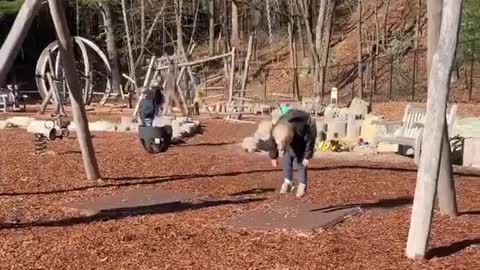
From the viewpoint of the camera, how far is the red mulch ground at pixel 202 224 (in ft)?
22.2

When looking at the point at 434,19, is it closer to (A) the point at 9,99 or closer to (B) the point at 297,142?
(B) the point at 297,142

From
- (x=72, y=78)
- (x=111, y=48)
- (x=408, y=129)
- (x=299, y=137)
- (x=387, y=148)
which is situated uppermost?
(x=111, y=48)

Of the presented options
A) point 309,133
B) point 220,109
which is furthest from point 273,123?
point 220,109

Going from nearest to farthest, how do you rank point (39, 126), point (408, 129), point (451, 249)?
point (451, 249) < point (408, 129) < point (39, 126)

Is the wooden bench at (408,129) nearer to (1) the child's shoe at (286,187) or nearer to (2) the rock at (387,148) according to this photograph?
(2) the rock at (387,148)

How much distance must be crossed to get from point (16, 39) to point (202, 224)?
8.88 feet

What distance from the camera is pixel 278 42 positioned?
5241 centimetres

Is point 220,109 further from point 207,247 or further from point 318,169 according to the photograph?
point 207,247

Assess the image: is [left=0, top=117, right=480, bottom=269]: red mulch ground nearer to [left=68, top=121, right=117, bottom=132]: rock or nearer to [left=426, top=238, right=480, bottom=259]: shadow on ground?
[left=426, top=238, right=480, bottom=259]: shadow on ground

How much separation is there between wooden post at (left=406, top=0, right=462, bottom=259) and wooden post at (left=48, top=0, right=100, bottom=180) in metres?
5.80

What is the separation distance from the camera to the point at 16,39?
8.45m

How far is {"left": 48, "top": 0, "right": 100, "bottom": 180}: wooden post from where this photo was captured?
10961 mm

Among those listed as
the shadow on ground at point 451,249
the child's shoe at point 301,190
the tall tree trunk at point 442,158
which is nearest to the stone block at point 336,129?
the child's shoe at point 301,190

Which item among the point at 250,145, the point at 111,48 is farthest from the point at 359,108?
the point at 111,48
